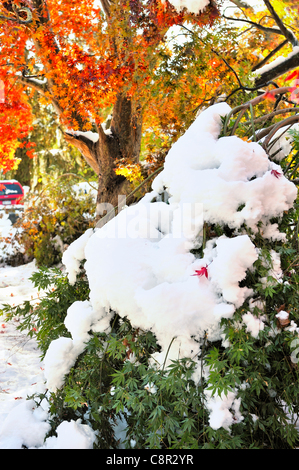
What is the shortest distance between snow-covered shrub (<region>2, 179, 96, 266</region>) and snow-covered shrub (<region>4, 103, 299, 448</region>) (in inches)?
212

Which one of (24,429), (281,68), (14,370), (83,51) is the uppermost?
(83,51)

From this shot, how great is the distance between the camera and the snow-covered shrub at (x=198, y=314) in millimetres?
1336

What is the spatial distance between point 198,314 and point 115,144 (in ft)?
13.9

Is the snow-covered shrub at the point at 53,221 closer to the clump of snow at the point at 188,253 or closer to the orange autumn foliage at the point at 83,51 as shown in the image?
the orange autumn foliage at the point at 83,51

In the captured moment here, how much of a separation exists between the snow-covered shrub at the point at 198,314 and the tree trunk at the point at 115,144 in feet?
11.3

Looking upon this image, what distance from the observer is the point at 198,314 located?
1.37 meters

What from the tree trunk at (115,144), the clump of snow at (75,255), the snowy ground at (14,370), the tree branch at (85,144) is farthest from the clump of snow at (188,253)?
the tree branch at (85,144)

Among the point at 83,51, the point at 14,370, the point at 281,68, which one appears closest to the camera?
the point at 14,370

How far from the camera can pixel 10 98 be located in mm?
5785

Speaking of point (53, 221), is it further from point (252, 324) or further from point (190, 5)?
point (252, 324)

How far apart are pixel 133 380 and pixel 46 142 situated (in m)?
10.9

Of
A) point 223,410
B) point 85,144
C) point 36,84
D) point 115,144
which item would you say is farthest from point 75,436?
point 36,84

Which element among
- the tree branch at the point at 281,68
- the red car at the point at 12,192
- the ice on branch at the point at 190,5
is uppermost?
the ice on branch at the point at 190,5

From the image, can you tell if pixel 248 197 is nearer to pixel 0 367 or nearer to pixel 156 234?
pixel 156 234
